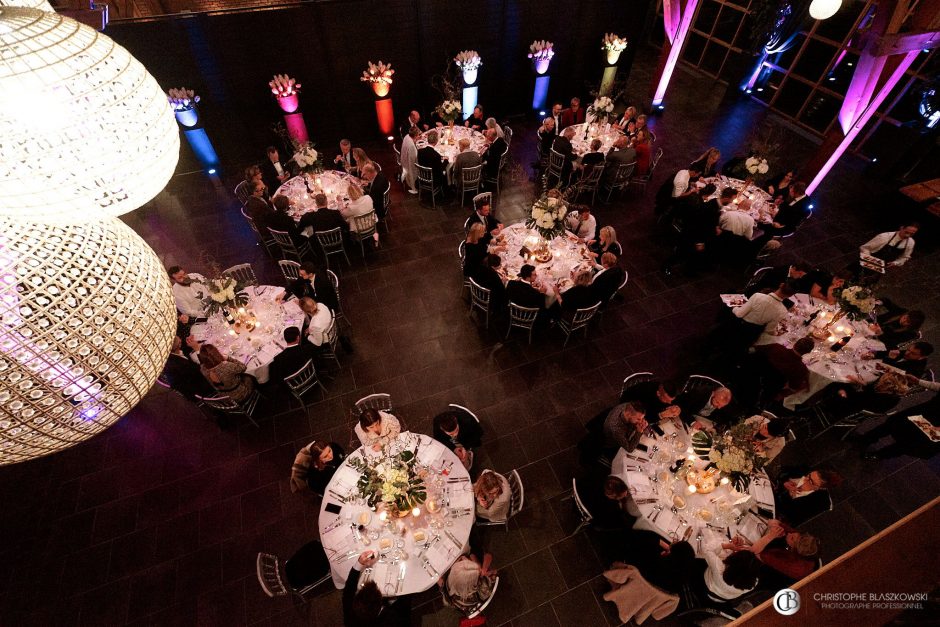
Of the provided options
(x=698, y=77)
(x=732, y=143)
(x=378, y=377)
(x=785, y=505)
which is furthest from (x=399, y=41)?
(x=785, y=505)

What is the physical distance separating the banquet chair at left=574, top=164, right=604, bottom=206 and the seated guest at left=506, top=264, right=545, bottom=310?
331cm

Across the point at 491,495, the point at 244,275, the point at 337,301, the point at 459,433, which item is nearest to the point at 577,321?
the point at 459,433

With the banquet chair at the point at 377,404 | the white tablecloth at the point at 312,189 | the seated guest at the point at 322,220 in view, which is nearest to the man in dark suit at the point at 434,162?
the white tablecloth at the point at 312,189

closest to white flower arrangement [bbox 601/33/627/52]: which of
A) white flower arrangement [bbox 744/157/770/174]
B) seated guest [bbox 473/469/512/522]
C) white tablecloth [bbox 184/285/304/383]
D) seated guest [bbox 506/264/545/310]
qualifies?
white flower arrangement [bbox 744/157/770/174]

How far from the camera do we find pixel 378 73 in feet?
30.6

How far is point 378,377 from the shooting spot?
6.14 metres

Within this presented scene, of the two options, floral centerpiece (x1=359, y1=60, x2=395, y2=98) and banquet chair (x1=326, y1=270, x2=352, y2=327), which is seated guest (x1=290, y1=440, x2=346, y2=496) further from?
floral centerpiece (x1=359, y1=60, x2=395, y2=98)

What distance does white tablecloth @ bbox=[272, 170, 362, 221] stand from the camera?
7344mm

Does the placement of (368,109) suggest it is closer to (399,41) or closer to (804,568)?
(399,41)

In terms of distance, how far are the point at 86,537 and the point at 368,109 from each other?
933 cm

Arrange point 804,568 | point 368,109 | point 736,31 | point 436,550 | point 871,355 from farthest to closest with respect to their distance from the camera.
Result: point 736,31, point 368,109, point 871,355, point 436,550, point 804,568

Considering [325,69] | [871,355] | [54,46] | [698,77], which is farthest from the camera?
[698,77]

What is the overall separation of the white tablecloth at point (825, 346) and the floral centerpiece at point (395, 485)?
16.0 feet

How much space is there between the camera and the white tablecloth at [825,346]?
17.0 feet
